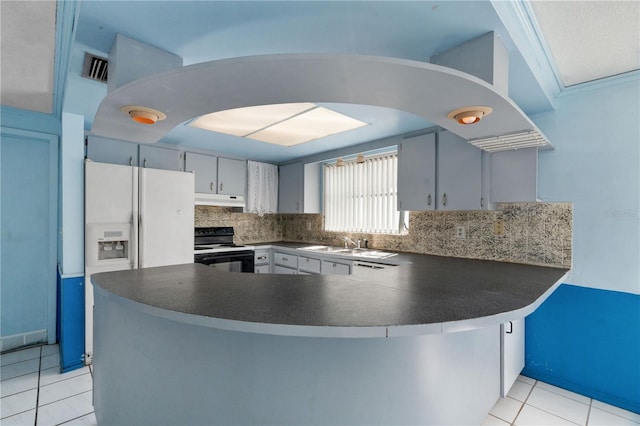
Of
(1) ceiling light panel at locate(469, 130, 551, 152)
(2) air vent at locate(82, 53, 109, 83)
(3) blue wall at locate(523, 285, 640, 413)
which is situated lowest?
(3) blue wall at locate(523, 285, 640, 413)

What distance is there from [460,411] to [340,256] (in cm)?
200

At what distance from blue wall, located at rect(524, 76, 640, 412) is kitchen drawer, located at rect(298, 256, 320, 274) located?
2212 mm

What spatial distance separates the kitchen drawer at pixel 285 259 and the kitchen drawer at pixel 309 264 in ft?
0.35

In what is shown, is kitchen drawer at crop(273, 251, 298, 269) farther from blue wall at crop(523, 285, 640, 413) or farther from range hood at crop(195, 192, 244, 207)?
blue wall at crop(523, 285, 640, 413)

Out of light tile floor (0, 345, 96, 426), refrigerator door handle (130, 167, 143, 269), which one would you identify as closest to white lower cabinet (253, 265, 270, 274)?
refrigerator door handle (130, 167, 143, 269)

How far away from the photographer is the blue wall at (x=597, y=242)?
215 cm

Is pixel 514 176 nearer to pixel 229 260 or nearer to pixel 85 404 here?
pixel 229 260

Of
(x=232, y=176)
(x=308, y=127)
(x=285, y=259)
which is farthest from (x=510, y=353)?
(x=232, y=176)

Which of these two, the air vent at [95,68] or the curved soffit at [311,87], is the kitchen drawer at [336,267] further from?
the air vent at [95,68]

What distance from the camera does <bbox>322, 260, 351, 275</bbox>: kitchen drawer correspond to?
3334mm

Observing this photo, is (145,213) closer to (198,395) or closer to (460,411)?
(198,395)

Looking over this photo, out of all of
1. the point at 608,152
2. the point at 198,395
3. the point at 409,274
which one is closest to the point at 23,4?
the point at 198,395

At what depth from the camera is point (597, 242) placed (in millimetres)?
2270

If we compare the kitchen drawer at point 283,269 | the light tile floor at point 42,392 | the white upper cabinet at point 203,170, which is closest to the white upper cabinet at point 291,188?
the kitchen drawer at point 283,269
